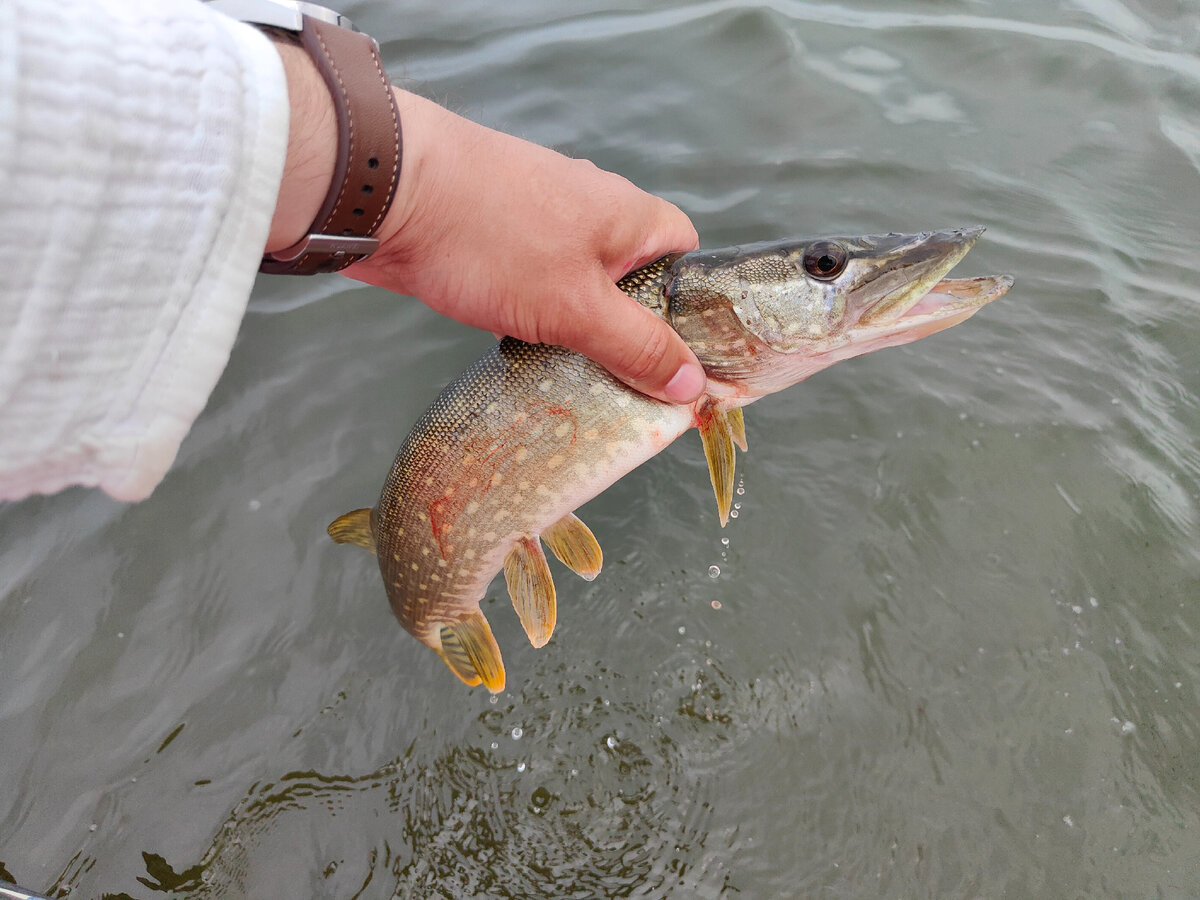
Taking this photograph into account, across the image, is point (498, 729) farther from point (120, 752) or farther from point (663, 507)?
point (120, 752)

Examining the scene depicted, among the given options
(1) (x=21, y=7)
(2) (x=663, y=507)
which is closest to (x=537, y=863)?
(2) (x=663, y=507)

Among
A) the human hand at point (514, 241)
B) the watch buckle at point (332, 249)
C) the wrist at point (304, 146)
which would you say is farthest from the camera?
the human hand at point (514, 241)

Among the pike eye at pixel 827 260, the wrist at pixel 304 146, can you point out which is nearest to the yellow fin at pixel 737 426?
the pike eye at pixel 827 260

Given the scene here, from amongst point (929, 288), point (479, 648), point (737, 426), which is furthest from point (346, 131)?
point (479, 648)

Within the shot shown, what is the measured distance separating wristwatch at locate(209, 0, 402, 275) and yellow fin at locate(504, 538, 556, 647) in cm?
114

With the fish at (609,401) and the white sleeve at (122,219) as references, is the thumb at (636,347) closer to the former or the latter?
the fish at (609,401)

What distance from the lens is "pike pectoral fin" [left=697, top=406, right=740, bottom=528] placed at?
2.17 meters

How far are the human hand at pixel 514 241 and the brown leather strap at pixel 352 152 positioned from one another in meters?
0.04

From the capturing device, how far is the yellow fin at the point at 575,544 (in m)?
2.36

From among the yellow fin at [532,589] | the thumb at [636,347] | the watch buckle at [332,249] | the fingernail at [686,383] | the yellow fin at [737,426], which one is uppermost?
the watch buckle at [332,249]

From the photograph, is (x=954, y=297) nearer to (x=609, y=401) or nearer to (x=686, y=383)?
(x=686, y=383)

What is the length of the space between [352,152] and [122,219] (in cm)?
64

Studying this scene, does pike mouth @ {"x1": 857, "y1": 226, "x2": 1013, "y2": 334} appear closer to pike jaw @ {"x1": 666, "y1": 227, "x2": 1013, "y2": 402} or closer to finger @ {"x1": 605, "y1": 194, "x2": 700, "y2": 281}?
pike jaw @ {"x1": 666, "y1": 227, "x2": 1013, "y2": 402}

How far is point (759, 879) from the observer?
2279 millimetres
